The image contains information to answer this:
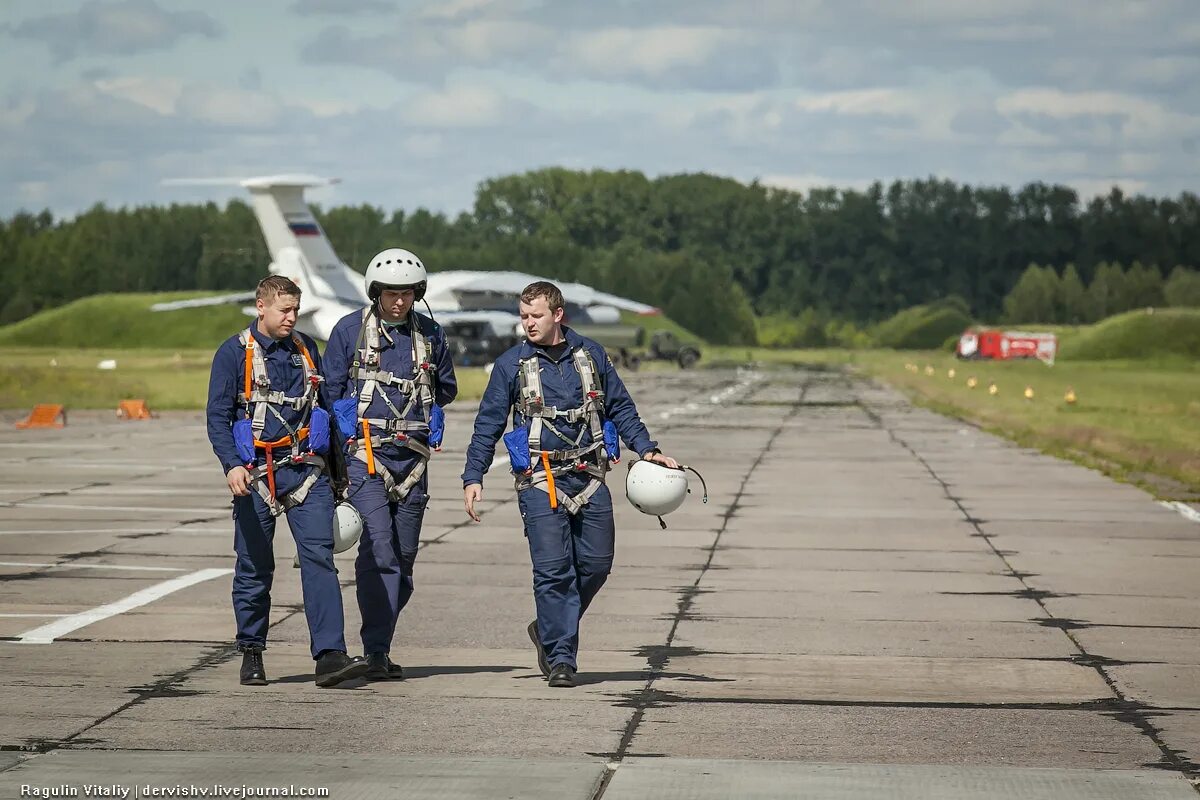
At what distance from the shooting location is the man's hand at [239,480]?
9047mm

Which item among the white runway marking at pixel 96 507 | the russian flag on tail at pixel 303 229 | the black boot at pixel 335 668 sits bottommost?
the white runway marking at pixel 96 507

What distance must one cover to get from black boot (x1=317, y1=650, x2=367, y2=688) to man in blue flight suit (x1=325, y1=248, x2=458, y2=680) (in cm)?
20

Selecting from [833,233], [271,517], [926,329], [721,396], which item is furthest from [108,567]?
[833,233]

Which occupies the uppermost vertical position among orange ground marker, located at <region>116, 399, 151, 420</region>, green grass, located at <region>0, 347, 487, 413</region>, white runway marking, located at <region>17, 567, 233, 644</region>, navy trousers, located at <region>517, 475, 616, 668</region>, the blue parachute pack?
the blue parachute pack

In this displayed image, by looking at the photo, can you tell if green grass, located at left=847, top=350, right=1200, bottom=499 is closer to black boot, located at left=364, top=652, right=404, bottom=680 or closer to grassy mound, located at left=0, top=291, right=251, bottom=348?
black boot, located at left=364, top=652, right=404, bottom=680

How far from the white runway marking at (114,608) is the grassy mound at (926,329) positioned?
13379cm

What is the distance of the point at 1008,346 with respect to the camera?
335 feet

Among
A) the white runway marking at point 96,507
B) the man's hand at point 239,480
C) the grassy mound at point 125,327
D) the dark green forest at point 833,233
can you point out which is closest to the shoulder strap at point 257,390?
the man's hand at point 239,480

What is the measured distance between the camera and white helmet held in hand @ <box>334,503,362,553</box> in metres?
9.28

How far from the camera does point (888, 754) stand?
7.73 meters

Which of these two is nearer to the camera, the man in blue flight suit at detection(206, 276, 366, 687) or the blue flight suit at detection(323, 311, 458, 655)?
the man in blue flight suit at detection(206, 276, 366, 687)

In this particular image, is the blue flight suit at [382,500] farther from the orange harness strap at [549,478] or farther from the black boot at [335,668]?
the orange harness strap at [549,478]

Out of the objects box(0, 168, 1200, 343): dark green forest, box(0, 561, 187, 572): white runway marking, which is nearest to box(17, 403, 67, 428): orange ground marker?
box(0, 561, 187, 572): white runway marking

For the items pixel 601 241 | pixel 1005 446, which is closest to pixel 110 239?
pixel 601 241
